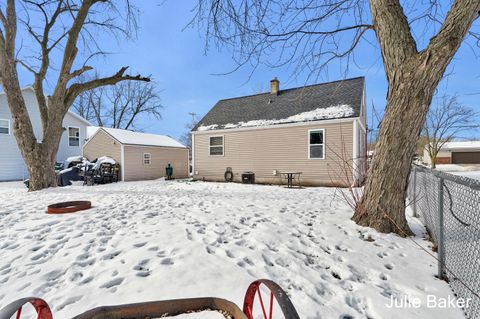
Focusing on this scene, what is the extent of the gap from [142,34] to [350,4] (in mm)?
8140

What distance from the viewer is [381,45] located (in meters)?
3.82

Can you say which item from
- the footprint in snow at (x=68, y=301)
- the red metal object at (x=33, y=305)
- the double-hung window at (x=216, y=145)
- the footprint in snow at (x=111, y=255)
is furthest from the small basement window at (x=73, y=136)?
the red metal object at (x=33, y=305)

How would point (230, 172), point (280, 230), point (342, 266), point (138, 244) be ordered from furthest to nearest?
point (230, 172)
point (280, 230)
point (138, 244)
point (342, 266)

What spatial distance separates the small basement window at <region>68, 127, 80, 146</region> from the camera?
17628 millimetres

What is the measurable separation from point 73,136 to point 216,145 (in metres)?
12.0

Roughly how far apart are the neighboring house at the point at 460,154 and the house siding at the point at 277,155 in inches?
1442

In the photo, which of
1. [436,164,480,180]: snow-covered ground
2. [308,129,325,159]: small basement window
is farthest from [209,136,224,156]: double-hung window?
[436,164,480,180]: snow-covered ground

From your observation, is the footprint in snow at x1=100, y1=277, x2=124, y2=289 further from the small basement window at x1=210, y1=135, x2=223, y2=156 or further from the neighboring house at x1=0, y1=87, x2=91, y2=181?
the neighboring house at x1=0, y1=87, x2=91, y2=181

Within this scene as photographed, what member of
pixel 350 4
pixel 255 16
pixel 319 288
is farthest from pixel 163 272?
pixel 350 4

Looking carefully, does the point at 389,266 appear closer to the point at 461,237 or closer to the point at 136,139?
the point at 461,237

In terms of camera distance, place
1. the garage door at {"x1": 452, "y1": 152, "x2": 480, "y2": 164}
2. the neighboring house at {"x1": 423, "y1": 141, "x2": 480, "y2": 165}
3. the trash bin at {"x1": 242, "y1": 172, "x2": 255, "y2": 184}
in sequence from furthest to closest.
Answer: the neighboring house at {"x1": 423, "y1": 141, "x2": 480, "y2": 165}
the garage door at {"x1": 452, "y1": 152, "x2": 480, "y2": 164}
the trash bin at {"x1": 242, "y1": 172, "x2": 255, "y2": 184}

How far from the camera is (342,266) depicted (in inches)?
107

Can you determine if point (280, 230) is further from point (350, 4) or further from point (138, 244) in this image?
point (350, 4)

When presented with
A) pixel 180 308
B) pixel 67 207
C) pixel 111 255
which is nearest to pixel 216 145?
pixel 67 207
